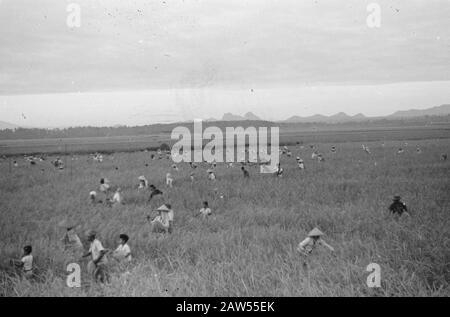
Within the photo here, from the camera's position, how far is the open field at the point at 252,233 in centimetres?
520

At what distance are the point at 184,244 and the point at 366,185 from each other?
32.0ft

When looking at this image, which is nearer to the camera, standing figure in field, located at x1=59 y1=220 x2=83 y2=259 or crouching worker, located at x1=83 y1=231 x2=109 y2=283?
crouching worker, located at x1=83 y1=231 x2=109 y2=283

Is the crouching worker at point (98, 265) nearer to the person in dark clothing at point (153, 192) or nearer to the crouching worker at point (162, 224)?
the crouching worker at point (162, 224)

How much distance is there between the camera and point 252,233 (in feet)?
28.2

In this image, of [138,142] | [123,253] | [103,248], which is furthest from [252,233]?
[138,142]

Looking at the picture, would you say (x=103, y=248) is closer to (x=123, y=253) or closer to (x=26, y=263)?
(x=123, y=253)

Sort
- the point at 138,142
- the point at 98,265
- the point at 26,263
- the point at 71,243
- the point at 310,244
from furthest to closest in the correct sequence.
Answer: the point at 138,142 → the point at 71,243 → the point at 310,244 → the point at 26,263 → the point at 98,265

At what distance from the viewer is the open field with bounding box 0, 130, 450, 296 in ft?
17.1

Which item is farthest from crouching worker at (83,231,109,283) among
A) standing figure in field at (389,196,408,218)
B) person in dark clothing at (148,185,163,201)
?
standing figure in field at (389,196,408,218)

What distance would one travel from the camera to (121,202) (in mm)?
12750

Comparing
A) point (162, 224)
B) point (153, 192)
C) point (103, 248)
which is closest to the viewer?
point (103, 248)

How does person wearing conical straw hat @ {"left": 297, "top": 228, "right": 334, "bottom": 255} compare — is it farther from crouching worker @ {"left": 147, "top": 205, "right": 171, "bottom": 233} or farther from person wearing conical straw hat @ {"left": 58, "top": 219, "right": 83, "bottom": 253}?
person wearing conical straw hat @ {"left": 58, "top": 219, "right": 83, "bottom": 253}
